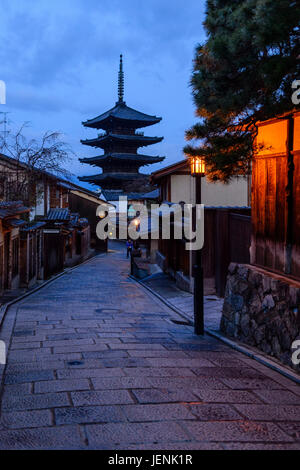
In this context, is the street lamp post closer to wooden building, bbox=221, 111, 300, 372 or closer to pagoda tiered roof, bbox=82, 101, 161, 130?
wooden building, bbox=221, 111, 300, 372

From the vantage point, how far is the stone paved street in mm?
4355

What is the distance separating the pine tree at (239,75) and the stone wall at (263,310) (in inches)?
82.7

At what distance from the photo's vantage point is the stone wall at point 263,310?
7.16m

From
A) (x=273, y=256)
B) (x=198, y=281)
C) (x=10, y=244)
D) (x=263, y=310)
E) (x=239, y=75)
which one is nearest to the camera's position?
(x=239, y=75)

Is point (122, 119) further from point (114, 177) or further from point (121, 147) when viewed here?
point (114, 177)

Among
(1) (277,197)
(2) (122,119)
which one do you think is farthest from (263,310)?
(2) (122,119)

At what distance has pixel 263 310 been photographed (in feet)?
26.7

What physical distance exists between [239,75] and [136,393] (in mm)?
5212

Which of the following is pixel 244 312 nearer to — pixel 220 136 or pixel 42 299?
pixel 220 136

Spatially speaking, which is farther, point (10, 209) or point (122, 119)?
point (122, 119)

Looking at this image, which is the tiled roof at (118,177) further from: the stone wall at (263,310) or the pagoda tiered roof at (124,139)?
the stone wall at (263,310)

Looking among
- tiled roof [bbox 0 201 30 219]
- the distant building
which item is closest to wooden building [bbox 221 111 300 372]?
tiled roof [bbox 0 201 30 219]

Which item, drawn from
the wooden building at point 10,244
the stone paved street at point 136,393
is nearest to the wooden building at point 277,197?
the stone paved street at point 136,393
